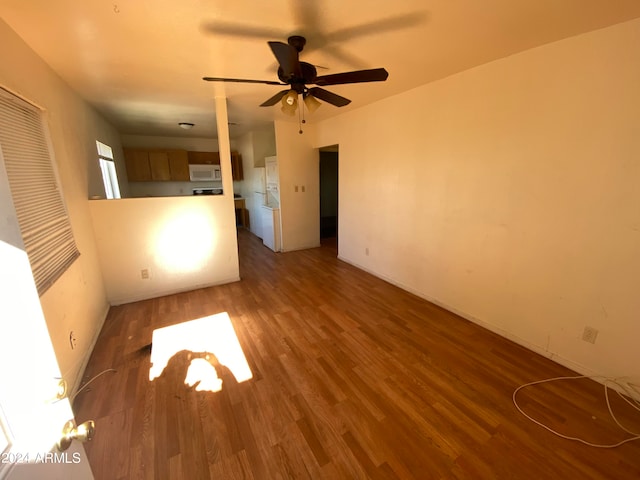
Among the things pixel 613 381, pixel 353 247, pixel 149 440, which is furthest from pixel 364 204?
pixel 149 440

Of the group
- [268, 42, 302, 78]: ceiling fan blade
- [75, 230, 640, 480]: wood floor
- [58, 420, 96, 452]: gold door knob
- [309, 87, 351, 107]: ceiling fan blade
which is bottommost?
[75, 230, 640, 480]: wood floor

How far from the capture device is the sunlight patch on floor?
2.06 meters

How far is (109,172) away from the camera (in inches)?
181

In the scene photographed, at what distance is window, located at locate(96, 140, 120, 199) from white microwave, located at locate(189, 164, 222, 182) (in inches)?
68.0

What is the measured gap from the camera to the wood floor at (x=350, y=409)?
4.68ft

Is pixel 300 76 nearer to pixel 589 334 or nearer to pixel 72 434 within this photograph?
pixel 72 434

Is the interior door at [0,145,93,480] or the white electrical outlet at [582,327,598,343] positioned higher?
the interior door at [0,145,93,480]

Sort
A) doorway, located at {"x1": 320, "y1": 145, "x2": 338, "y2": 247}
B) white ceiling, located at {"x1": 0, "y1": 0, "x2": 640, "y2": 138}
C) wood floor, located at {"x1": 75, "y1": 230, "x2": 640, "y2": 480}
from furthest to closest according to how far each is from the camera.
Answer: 1. doorway, located at {"x1": 320, "y1": 145, "x2": 338, "y2": 247}
2. white ceiling, located at {"x1": 0, "y1": 0, "x2": 640, "y2": 138}
3. wood floor, located at {"x1": 75, "y1": 230, "x2": 640, "y2": 480}

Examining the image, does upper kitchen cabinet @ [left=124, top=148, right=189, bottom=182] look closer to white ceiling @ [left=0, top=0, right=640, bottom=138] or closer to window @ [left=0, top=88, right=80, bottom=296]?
white ceiling @ [left=0, top=0, right=640, bottom=138]

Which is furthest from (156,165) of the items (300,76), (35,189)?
(300,76)

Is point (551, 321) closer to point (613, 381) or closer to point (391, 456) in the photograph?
point (613, 381)

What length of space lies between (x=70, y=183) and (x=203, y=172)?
430cm

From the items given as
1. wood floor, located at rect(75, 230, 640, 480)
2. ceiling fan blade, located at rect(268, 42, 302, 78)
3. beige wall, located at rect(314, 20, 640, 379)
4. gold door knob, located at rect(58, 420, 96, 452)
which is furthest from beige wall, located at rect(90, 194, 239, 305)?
gold door knob, located at rect(58, 420, 96, 452)

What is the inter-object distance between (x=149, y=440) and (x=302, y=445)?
915mm
